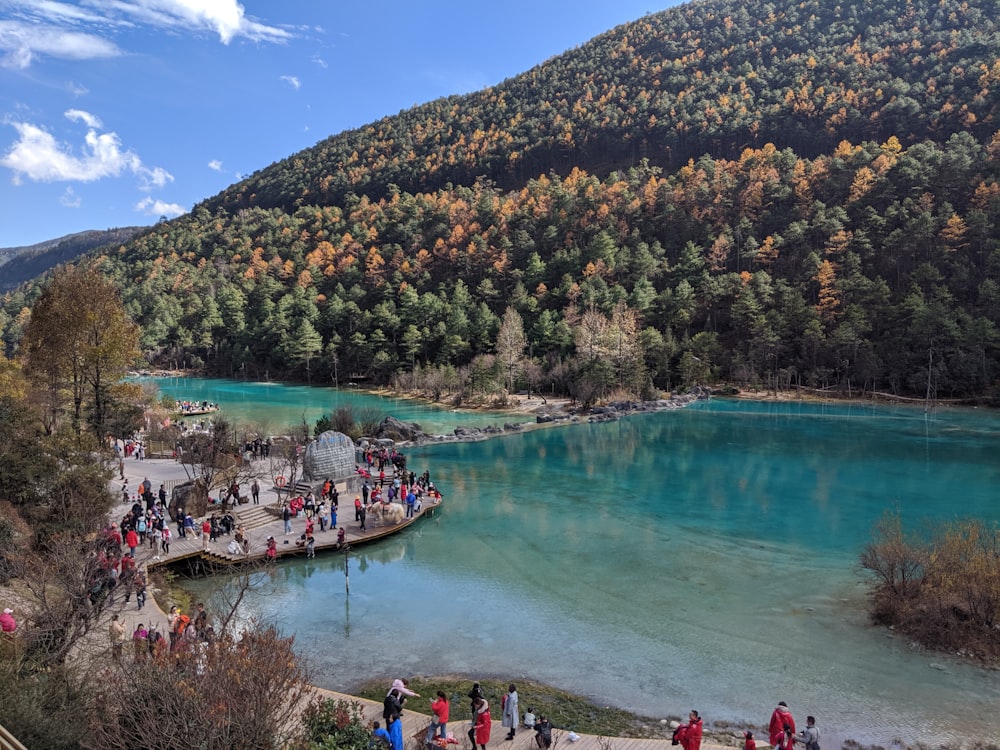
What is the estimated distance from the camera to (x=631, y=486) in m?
30.9

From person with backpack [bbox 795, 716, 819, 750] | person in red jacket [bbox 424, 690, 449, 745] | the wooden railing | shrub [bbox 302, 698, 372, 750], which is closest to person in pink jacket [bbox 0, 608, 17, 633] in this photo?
shrub [bbox 302, 698, 372, 750]

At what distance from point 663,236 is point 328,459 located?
223 feet

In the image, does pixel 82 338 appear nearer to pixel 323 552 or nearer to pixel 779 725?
pixel 323 552

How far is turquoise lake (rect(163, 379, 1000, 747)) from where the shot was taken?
13039 millimetres

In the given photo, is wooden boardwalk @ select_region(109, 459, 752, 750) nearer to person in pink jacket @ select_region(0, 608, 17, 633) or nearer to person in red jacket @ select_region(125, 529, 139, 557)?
person in red jacket @ select_region(125, 529, 139, 557)

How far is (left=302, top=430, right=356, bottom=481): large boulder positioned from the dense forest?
98.8 ft

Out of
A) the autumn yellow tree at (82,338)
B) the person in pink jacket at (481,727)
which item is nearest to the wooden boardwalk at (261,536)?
the autumn yellow tree at (82,338)

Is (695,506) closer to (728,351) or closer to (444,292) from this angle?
(728,351)

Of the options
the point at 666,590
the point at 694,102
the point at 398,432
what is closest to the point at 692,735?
the point at 666,590

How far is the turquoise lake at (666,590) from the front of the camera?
13.0 metres

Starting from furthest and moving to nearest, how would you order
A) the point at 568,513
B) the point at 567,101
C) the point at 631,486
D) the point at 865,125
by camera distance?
the point at 567,101 < the point at 865,125 < the point at 631,486 < the point at 568,513

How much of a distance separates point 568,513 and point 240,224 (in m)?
129

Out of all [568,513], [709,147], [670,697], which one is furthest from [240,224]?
[670,697]

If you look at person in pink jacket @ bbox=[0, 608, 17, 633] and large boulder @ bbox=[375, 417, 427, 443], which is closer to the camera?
person in pink jacket @ bbox=[0, 608, 17, 633]
